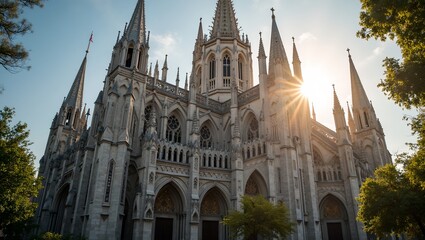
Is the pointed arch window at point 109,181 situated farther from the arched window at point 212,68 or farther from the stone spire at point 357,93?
the stone spire at point 357,93

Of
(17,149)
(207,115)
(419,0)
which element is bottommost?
(17,149)

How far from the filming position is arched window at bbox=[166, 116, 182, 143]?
101 feet

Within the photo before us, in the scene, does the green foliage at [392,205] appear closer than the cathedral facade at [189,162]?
Yes

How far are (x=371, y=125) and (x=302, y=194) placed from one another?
64.6 ft

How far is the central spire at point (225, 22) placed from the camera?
45531 mm

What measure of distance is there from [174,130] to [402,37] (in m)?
23.6

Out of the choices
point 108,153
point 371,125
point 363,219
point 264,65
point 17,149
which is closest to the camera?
point 17,149

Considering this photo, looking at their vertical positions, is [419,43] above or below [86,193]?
above

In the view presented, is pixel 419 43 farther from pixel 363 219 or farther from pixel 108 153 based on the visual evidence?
pixel 108 153

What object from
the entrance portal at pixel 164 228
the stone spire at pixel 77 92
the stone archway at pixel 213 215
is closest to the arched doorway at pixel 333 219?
the stone archway at pixel 213 215

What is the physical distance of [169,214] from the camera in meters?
25.4

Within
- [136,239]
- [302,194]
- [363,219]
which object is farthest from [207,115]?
[363,219]

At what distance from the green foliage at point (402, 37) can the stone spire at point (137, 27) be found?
23043 millimetres

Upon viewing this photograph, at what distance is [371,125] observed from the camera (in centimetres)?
3972
